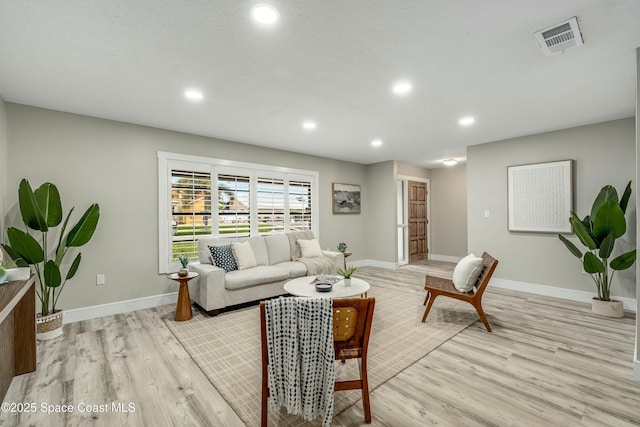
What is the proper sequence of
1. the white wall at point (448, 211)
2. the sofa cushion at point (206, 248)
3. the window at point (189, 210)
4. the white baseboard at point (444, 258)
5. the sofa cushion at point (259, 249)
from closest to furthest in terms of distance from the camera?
the sofa cushion at point (206, 248)
the window at point (189, 210)
the sofa cushion at point (259, 249)
the white wall at point (448, 211)
the white baseboard at point (444, 258)

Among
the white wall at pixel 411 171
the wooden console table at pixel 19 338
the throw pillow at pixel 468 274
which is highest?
the white wall at pixel 411 171

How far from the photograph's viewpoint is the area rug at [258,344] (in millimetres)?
1989

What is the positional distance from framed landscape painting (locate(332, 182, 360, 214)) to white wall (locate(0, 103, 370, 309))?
9.75 ft

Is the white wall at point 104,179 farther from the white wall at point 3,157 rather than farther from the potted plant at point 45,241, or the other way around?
the potted plant at point 45,241

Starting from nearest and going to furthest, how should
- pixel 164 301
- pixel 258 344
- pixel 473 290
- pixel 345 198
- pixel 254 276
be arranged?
1. pixel 258 344
2. pixel 473 290
3. pixel 254 276
4. pixel 164 301
5. pixel 345 198

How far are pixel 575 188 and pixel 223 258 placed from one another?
516 centimetres

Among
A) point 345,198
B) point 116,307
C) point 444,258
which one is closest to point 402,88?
point 345,198

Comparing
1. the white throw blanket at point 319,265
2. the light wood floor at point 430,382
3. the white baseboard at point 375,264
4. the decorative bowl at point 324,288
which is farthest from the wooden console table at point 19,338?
the white baseboard at point 375,264

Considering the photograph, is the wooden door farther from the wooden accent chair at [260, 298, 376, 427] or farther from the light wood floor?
the wooden accent chair at [260, 298, 376, 427]

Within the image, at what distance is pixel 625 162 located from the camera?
3773mm

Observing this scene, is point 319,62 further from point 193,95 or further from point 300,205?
point 300,205

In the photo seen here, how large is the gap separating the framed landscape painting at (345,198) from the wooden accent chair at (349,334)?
15.5ft

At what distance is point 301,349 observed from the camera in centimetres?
156

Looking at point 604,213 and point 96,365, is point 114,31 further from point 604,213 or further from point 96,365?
point 604,213
